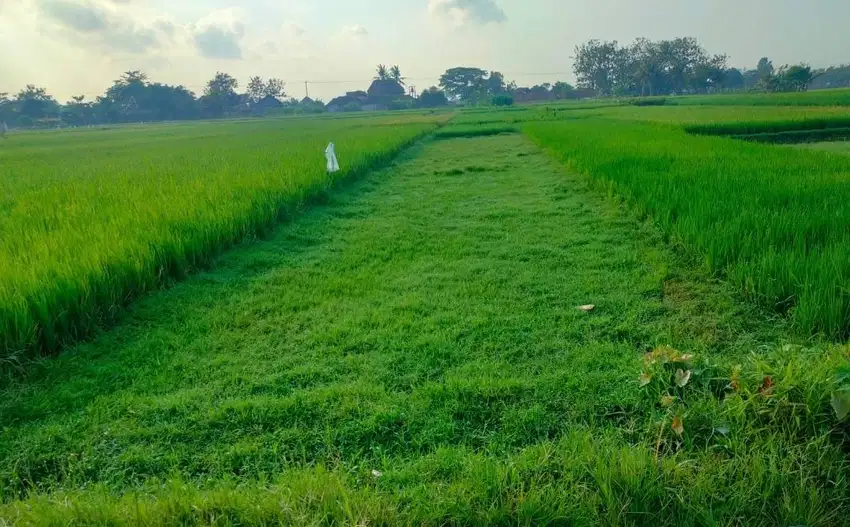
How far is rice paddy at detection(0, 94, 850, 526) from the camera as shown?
5.88 feet

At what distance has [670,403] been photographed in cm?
219

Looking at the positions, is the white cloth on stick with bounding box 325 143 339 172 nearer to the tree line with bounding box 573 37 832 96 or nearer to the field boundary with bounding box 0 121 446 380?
the field boundary with bounding box 0 121 446 380

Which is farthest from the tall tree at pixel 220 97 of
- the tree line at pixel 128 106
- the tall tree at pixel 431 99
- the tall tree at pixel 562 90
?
the tall tree at pixel 562 90

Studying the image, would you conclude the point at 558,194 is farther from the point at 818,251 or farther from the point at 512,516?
the point at 512,516

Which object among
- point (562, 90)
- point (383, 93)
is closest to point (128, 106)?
point (383, 93)

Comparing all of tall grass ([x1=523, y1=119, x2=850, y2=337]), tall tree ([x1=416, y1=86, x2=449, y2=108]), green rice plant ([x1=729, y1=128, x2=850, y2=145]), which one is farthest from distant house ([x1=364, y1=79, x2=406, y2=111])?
tall grass ([x1=523, y1=119, x2=850, y2=337])

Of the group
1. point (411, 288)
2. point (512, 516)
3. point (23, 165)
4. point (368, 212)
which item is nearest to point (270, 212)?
point (368, 212)

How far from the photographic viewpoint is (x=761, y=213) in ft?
13.9

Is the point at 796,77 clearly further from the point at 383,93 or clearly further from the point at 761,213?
the point at 761,213

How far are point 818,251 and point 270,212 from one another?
5.36 metres

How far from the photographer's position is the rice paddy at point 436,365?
1.79 metres

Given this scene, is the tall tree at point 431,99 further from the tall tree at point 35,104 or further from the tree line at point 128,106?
the tall tree at point 35,104

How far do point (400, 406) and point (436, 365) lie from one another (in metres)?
0.48

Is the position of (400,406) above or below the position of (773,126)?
below
